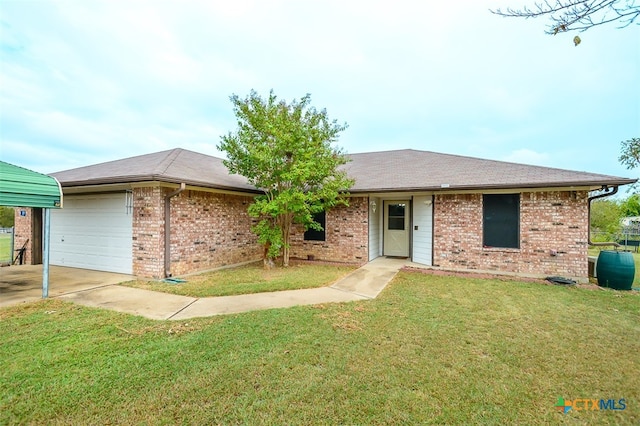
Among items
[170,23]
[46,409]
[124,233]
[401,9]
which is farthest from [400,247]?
[170,23]

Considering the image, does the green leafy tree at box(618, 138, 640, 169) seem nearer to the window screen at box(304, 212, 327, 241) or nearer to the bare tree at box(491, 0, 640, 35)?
the bare tree at box(491, 0, 640, 35)

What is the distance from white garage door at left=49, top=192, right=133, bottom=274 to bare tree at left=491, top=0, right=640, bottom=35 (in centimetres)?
890

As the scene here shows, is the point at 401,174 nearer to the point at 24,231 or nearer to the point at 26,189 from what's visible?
the point at 26,189

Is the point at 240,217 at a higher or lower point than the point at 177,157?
lower

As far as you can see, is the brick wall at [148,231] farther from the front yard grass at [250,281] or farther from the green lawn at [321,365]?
the green lawn at [321,365]

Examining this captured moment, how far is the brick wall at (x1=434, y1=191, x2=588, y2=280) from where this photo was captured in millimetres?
7512

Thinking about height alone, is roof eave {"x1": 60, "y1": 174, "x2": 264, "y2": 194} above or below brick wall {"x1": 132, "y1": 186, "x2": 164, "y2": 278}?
above

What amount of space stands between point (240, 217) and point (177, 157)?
295 cm

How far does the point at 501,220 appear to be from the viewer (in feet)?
27.0

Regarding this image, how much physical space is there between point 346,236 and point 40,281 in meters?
8.41

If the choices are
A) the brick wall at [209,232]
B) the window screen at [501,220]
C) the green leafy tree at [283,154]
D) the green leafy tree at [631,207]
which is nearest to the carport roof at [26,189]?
the brick wall at [209,232]

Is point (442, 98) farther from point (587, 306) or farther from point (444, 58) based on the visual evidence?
point (587, 306)

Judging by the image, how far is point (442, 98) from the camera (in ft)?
47.8

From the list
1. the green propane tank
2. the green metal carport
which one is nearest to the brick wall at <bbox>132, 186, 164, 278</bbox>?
the green metal carport
